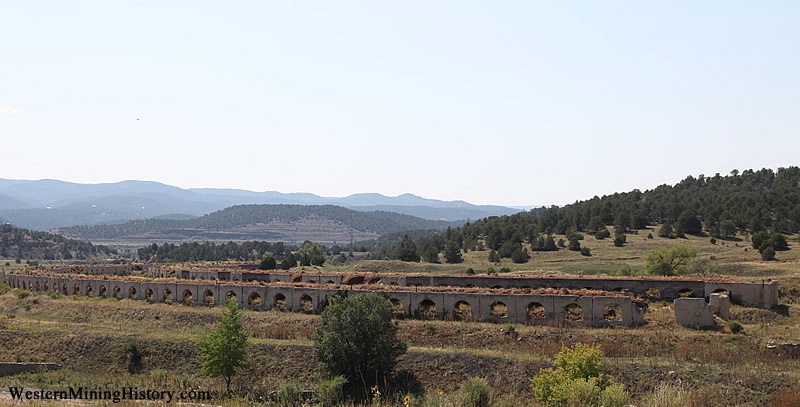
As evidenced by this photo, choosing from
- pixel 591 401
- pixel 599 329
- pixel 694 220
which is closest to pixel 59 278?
pixel 599 329

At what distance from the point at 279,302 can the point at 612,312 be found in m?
24.0

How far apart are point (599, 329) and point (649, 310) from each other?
16.1 feet

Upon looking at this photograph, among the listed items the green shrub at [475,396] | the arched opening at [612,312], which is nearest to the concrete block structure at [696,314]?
the arched opening at [612,312]

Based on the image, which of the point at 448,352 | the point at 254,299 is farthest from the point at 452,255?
the point at 448,352

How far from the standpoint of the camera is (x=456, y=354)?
32.2 m

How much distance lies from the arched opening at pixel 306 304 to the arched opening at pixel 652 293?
78.0 ft

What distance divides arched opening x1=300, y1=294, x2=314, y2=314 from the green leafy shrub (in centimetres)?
2261

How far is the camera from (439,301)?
41406 millimetres

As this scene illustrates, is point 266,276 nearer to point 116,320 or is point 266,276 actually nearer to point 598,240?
point 116,320

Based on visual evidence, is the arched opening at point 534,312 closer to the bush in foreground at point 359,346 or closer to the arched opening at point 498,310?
the arched opening at point 498,310

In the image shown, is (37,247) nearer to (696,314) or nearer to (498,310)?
(498,310)

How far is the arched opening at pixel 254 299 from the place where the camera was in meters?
47.3

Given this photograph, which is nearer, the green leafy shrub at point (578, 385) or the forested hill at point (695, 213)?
the green leafy shrub at point (578, 385)

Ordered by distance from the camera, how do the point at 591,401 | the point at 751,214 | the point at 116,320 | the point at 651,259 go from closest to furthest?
the point at 591,401 → the point at 116,320 → the point at 651,259 → the point at 751,214
